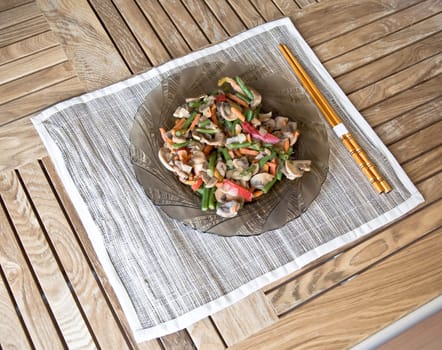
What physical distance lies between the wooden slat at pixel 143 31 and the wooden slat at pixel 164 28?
0.04 feet

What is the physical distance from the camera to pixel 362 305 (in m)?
0.81

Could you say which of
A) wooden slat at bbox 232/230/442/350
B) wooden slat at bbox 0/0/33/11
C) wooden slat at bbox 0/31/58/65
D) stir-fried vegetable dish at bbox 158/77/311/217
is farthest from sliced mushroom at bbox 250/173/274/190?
wooden slat at bbox 0/0/33/11

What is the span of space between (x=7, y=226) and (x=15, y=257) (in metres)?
0.06

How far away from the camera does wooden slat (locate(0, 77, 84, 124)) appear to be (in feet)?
3.16

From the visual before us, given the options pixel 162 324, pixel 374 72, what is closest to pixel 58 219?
pixel 162 324

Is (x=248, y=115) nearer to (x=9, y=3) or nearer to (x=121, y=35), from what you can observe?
(x=121, y=35)

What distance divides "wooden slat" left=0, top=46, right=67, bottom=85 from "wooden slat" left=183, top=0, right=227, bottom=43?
31cm

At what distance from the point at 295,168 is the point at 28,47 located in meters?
0.64

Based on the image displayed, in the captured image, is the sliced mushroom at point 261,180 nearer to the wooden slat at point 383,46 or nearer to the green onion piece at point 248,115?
the green onion piece at point 248,115

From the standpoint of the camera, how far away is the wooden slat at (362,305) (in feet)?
2.56

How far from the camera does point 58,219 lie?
85 centimetres

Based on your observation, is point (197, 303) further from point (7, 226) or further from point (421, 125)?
point (421, 125)

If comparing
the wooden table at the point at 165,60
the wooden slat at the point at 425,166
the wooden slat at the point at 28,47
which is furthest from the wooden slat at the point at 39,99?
the wooden slat at the point at 425,166

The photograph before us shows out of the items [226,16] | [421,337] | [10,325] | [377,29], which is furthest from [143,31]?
[421,337]
